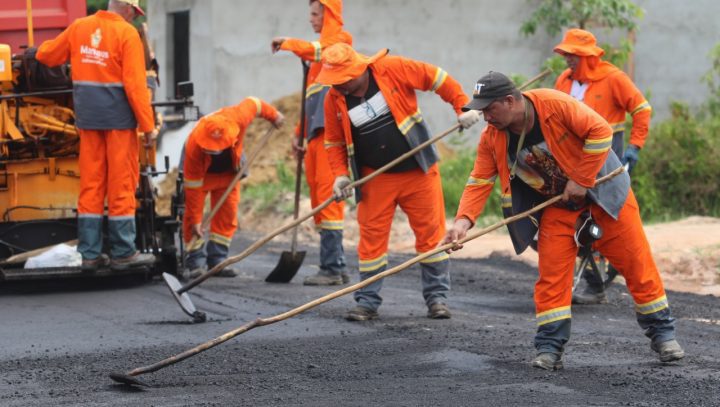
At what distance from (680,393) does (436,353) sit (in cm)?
151

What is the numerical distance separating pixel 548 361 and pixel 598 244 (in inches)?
27.3

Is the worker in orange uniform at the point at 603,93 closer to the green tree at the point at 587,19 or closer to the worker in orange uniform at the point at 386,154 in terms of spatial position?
the worker in orange uniform at the point at 386,154

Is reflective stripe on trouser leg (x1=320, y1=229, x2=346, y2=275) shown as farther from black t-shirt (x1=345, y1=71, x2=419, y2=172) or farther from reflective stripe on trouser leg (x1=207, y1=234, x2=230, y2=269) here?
black t-shirt (x1=345, y1=71, x2=419, y2=172)

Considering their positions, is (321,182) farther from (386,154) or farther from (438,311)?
(438,311)

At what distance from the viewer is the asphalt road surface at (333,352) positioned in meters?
5.46

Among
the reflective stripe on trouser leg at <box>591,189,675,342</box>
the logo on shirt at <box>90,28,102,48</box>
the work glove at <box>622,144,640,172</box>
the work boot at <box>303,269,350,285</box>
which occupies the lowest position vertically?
the work boot at <box>303,269,350,285</box>

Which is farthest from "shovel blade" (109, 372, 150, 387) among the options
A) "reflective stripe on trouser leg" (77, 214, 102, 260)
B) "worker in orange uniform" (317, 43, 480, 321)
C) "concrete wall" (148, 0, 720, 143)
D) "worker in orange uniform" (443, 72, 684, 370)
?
"concrete wall" (148, 0, 720, 143)

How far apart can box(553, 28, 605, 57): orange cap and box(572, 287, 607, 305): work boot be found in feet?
5.82

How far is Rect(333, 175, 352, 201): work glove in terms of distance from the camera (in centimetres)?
761

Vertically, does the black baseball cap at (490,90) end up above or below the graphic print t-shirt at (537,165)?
above

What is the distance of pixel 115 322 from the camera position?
7766 mm

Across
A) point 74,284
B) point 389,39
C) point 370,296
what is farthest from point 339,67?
point 389,39

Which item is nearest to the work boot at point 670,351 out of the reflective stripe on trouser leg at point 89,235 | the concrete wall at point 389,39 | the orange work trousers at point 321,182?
the orange work trousers at point 321,182

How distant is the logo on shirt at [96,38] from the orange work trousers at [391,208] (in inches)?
98.5
